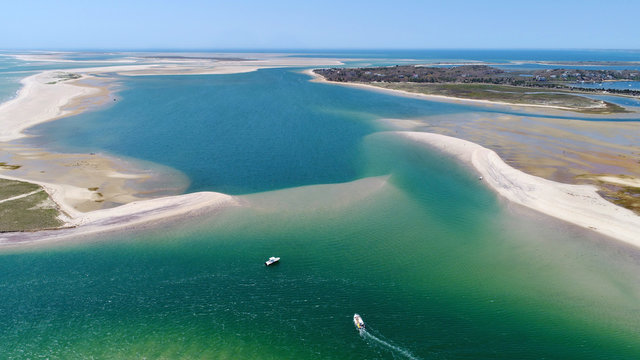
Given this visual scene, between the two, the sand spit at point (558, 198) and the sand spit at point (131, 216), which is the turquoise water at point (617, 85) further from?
the sand spit at point (131, 216)

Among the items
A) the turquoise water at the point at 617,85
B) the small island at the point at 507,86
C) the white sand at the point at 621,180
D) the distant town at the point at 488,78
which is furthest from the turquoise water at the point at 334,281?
the turquoise water at the point at 617,85

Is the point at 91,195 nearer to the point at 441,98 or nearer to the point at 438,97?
the point at 441,98

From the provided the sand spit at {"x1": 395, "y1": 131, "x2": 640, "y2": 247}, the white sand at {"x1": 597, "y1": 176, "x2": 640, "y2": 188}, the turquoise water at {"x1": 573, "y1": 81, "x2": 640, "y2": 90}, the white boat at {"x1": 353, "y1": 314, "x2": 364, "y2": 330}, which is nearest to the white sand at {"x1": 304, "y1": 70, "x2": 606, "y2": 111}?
the turquoise water at {"x1": 573, "y1": 81, "x2": 640, "y2": 90}

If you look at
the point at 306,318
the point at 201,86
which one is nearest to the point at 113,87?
the point at 201,86

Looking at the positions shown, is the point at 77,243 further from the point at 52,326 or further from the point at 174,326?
the point at 174,326

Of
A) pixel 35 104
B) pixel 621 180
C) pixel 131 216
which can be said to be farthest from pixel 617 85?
pixel 35 104

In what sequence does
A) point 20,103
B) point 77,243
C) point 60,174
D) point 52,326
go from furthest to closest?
point 20,103 → point 60,174 → point 77,243 → point 52,326
